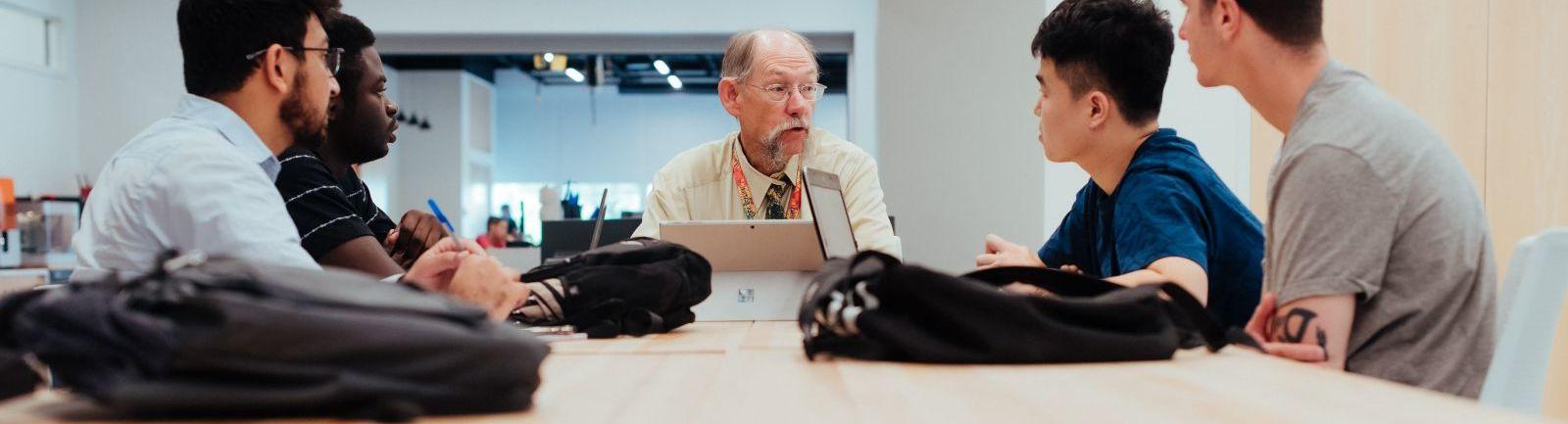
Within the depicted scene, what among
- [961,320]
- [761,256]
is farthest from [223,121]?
[961,320]

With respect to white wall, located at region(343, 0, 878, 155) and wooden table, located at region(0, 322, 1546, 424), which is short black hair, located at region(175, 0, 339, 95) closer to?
wooden table, located at region(0, 322, 1546, 424)

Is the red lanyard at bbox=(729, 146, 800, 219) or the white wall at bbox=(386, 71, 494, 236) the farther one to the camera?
the white wall at bbox=(386, 71, 494, 236)

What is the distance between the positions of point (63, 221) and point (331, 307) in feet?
25.2

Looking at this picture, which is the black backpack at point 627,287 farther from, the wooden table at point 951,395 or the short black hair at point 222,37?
the short black hair at point 222,37

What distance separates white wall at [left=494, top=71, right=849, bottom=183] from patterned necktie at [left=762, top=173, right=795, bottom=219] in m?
13.7

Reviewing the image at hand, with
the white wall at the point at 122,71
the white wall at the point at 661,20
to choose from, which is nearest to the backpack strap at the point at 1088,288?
the white wall at the point at 661,20

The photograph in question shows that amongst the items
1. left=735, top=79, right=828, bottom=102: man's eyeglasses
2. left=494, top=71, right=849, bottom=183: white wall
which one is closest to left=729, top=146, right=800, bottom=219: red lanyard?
left=735, top=79, right=828, bottom=102: man's eyeglasses

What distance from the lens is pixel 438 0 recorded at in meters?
6.96

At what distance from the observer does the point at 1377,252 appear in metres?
1.34

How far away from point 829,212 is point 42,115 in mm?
7441

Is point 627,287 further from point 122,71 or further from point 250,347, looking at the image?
point 122,71

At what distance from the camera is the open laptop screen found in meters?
1.88

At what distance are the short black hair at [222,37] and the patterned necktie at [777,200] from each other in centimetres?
133

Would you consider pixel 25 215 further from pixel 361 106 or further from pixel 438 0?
pixel 361 106
